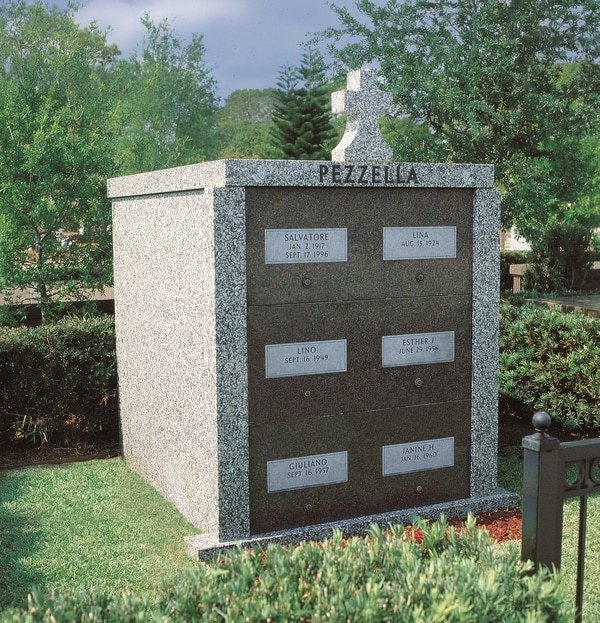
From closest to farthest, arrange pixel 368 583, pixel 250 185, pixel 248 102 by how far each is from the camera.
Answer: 1. pixel 368 583
2. pixel 250 185
3. pixel 248 102

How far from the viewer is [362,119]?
5480mm

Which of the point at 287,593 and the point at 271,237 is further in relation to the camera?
the point at 271,237

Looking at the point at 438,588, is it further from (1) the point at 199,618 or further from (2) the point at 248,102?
(2) the point at 248,102

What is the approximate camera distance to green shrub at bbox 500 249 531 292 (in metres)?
18.5

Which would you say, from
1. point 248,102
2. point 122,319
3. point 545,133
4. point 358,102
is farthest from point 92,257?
point 248,102

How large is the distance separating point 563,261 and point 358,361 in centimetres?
1151

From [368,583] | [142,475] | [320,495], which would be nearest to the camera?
[368,583]

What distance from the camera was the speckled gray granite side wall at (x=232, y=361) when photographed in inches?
190

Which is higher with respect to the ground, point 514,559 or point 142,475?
point 514,559

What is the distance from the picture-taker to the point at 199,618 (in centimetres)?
259

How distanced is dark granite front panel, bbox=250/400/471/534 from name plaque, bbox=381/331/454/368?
321 millimetres

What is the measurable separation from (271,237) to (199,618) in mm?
2775

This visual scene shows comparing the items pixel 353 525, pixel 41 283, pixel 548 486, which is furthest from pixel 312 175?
pixel 41 283

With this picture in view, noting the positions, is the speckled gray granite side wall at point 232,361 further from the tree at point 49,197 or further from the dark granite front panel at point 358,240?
the tree at point 49,197
